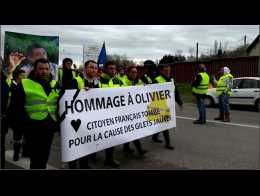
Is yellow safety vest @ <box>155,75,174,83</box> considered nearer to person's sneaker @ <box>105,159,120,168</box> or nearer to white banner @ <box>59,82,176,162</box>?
white banner @ <box>59,82,176,162</box>

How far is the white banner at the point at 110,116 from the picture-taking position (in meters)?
4.59

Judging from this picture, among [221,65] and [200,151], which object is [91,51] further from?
[221,65]

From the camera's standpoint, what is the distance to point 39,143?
13.2ft

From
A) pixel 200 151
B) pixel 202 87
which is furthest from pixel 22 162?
pixel 202 87

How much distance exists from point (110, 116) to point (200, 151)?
2.38 metres

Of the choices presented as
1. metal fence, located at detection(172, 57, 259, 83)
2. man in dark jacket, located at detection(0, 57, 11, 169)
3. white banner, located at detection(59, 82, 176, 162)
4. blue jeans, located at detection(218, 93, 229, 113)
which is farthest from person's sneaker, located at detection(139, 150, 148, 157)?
metal fence, located at detection(172, 57, 259, 83)

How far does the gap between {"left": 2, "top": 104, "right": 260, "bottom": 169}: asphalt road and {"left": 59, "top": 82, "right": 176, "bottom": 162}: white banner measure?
0.53 metres

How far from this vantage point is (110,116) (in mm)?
5434

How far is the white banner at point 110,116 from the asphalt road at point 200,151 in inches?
20.7

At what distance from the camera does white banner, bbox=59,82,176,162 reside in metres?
4.59

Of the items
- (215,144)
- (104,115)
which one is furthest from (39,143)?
(215,144)
